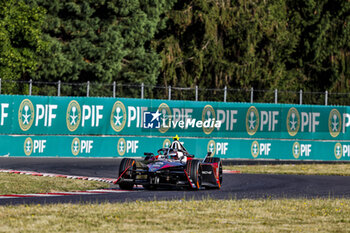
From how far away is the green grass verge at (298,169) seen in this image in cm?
2558

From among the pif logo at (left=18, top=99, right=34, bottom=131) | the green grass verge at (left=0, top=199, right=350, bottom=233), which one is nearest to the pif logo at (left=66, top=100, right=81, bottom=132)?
the pif logo at (left=18, top=99, right=34, bottom=131)

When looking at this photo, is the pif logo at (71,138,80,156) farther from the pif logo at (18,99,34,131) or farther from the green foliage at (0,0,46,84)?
the green foliage at (0,0,46,84)

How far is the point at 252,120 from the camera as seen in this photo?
31172 millimetres

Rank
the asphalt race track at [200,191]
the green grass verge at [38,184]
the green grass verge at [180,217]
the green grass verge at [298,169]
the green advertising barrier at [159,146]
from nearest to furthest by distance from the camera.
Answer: the green grass verge at [180,217]
the asphalt race track at [200,191]
the green grass verge at [38,184]
the green grass verge at [298,169]
the green advertising barrier at [159,146]

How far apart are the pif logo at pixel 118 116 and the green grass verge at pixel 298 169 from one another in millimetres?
4893

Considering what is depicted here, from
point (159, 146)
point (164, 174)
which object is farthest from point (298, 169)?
point (164, 174)

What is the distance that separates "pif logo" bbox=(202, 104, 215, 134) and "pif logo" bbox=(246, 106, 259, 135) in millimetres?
1563

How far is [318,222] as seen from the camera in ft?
39.2

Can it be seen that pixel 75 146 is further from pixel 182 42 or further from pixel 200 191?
pixel 182 42

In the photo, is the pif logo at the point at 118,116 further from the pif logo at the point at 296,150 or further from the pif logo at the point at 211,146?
the pif logo at the point at 296,150

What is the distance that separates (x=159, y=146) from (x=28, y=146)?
540cm

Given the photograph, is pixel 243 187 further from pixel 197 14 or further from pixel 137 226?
pixel 197 14

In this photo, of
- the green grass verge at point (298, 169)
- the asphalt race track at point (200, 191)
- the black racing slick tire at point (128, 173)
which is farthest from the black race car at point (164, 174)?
the green grass verge at point (298, 169)

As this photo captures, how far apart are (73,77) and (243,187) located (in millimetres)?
22026
